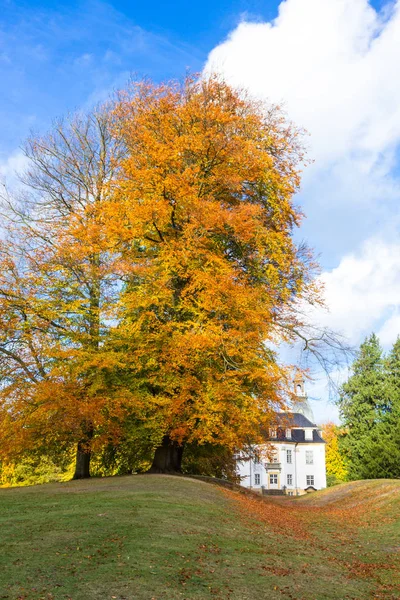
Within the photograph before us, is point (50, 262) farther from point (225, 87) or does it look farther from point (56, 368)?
point (225, 87)

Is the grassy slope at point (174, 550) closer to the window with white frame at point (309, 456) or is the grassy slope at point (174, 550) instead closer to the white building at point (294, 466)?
the white building at point (294, 466)

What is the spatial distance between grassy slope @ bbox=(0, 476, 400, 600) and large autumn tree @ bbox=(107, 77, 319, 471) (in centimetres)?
422

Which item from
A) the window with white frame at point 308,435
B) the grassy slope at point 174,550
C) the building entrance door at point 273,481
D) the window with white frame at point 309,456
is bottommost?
the building entrance door at point 273,481

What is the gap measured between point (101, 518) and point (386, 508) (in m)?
12.8

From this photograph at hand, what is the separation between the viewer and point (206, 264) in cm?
2139

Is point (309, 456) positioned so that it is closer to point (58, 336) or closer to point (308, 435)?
point (308, 435)

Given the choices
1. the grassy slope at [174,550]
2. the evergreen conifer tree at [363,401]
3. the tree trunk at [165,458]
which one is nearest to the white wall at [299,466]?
the evergreen conifer tree at [363,401]

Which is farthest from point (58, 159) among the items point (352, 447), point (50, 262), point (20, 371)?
point (352, 447)

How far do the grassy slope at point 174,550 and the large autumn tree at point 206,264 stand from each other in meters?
4.22

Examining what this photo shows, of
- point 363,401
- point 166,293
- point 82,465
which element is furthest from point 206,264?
point 363,401

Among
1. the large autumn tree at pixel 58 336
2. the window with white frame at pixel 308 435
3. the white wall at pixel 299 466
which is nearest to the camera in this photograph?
the large autumn tree at pixel 58 336

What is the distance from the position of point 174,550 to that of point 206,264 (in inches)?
521

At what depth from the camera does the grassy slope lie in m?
7.67

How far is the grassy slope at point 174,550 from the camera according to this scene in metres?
7.67
